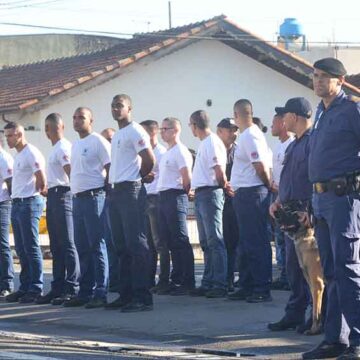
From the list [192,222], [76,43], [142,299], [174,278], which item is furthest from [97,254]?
[76,43]

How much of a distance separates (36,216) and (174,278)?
1.81 meters

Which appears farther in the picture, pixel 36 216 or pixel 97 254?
pixel 36 216

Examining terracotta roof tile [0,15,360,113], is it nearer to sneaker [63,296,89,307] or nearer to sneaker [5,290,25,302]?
sneaker [5,290,25,302]

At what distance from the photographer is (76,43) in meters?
44.4

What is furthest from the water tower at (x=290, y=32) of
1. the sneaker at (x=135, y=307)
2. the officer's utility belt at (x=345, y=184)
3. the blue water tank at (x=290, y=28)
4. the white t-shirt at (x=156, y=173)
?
the officer's utility belt at (x=345, y=184)

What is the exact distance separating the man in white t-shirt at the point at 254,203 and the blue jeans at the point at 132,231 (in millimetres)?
1024

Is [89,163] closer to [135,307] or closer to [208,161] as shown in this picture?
[208,161]

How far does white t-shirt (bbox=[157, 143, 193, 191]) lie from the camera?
42.3 ft

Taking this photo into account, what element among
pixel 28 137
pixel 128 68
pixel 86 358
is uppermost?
pixel 128 68

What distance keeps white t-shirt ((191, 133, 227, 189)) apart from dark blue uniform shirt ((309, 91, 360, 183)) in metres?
4.18

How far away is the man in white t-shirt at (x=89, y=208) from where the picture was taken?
11734 mm

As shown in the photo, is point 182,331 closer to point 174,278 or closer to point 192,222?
point 174,278

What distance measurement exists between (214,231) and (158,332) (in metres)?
2.60

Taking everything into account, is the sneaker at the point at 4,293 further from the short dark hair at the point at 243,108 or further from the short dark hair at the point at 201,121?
the short dark hair at the point at 243,108
